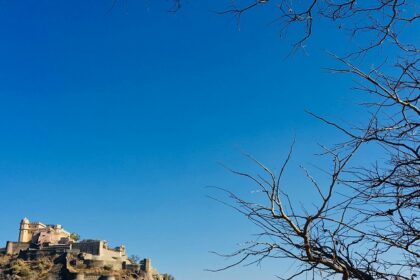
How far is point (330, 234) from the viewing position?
2273 millimetres

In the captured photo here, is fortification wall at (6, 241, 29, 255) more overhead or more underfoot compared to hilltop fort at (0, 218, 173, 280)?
more overhead

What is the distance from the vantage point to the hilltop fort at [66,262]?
4094 centimetres

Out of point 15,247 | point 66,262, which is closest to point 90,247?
point 66,262

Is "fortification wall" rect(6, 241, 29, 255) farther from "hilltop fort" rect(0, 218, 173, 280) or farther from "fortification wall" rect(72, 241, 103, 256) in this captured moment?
"fortification wall" rect(72, 241, 103, 256)

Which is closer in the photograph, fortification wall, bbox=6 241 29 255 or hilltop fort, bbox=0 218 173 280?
hilltop fort, bbox=0 218 173 280

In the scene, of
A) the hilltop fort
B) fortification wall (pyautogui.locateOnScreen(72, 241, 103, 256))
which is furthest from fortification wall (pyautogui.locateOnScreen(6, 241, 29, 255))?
fortification wall (pyautogui.locateOnScreen(72, 241, 103, 256))

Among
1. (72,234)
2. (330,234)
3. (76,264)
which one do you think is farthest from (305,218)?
(72,234)

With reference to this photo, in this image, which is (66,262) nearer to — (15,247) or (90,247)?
(90,247)

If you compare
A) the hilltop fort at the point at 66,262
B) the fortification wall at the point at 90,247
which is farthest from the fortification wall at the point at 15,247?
the fortification wall at the point at 90,247

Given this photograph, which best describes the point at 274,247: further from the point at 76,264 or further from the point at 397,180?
the point at 76,264

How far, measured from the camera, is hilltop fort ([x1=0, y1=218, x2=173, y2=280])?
40.9 metres

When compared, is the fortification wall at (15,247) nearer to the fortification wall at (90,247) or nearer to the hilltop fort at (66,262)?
the hilltop fort at (66,262)

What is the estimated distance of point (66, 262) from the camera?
140 ft

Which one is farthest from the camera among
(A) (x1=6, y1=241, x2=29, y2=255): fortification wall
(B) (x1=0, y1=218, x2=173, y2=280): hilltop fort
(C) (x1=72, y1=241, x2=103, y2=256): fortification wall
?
(A) (x1=6, y1=241, x2=29, y2=255): fortification wall
